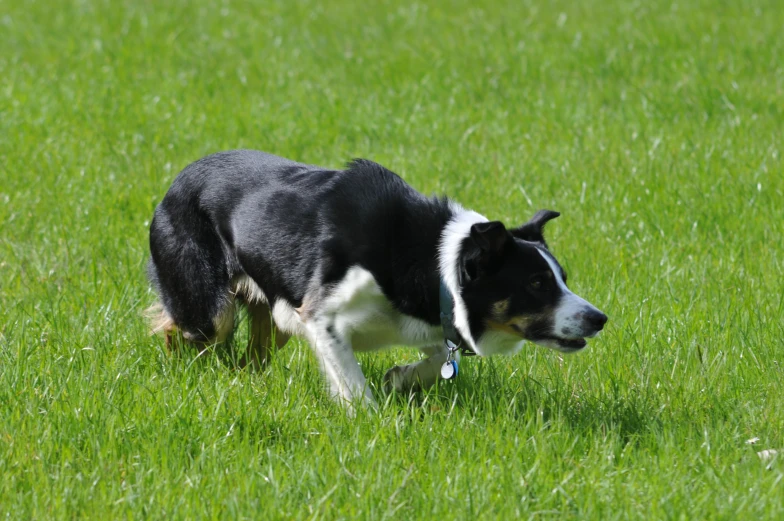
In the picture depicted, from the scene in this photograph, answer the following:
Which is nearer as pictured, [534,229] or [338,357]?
[338,357]

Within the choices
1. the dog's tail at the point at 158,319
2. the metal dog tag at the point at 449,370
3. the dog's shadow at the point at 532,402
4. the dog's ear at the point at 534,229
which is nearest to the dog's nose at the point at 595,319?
the dog's shadow at the point at 532,402

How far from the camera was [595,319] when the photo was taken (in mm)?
3734

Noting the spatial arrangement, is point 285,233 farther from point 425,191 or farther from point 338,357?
point 425,191

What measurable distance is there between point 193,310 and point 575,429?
71.2 inches

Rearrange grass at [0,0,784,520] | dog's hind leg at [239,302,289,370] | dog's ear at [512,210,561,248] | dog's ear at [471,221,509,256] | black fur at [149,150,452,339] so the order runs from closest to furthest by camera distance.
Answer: grass at [0,0,784,520]
dog's ear at [471,221,509,256]
black fur at [149,150,452,339]
dog's ear at [512,210,561,248]
dog's hind leg at [239,302,289,370]

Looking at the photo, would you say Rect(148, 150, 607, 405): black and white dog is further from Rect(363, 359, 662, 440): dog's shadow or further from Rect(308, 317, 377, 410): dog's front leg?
Rect(363, 359, 662, 440): dog's shadow

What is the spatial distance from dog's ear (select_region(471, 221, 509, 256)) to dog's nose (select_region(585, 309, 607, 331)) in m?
0.40

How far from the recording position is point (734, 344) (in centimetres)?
438

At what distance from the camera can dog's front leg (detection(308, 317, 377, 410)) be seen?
402 centimetres

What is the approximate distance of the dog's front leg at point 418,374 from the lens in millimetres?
4168

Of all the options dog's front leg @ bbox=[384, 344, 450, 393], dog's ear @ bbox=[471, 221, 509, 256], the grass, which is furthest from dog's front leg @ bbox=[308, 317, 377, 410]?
dog's ear @ bbox=[471, 221, 509, 256]

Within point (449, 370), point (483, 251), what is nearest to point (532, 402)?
point (449, 370)

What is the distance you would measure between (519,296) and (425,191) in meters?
2.87

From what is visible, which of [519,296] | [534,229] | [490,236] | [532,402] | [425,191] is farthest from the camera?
[425,191]
